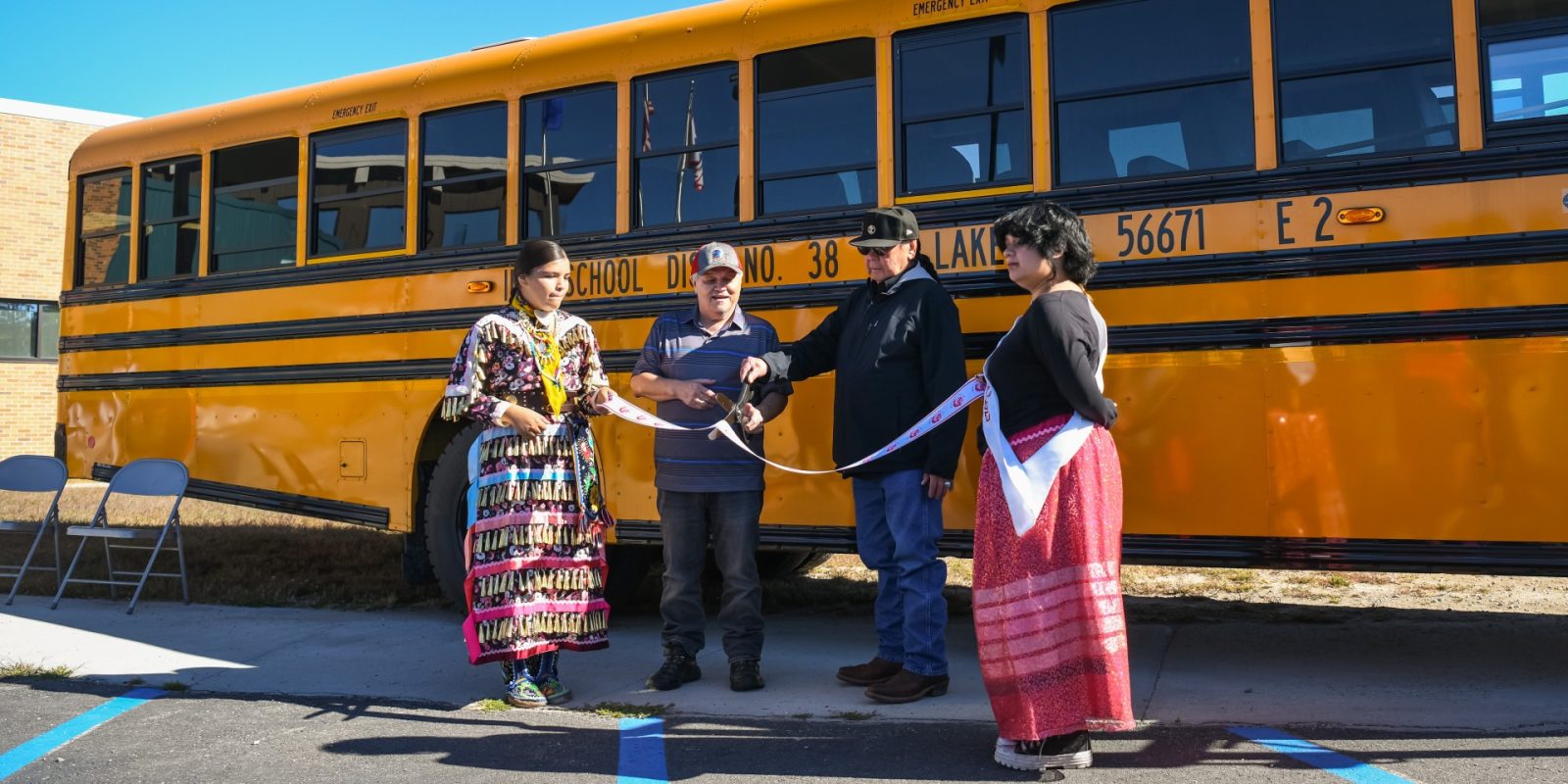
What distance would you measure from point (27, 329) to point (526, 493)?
18.9m

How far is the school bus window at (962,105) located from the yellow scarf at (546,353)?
154cm

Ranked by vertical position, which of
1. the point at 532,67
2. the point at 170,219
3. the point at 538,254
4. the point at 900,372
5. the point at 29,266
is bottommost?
the point at 900,372

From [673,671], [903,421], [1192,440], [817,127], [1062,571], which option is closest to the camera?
[1062,571]

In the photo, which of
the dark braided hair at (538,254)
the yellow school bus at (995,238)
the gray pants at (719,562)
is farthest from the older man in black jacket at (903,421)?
the dark braided hair at (538,254)

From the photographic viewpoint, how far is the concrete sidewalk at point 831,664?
13.2 feet

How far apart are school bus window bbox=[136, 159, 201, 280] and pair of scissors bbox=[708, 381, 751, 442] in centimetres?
421

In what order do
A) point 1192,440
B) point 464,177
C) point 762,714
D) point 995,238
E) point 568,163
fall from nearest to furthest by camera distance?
1. point 995,238
2. point 762,714
3. point 1192,440
4. point 568,163
5. point 464,177

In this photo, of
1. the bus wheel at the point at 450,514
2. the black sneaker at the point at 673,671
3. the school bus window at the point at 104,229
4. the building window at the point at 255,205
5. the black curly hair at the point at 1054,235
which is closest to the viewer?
the black curly hair at the point at 1054,235

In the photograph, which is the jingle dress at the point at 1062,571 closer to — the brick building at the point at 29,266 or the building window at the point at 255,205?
the building window at the point at 255,205

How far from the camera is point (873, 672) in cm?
439

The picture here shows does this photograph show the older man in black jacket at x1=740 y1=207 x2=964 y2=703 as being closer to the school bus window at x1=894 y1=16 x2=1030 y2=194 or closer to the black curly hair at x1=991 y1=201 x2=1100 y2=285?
the school bus window at x1=894 y1=16 x2=1030 y2=194

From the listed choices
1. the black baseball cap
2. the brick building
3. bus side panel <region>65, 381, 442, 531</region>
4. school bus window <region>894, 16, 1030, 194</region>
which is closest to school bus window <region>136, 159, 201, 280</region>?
bus side panel <region>65, 381, 442, 531</region>

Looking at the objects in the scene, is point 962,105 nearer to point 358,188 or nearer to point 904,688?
point 904,688

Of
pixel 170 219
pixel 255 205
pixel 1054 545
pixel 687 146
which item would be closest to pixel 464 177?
pixel 687 146
